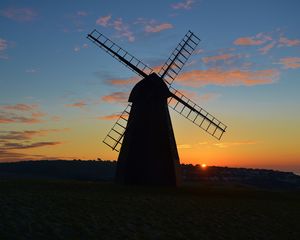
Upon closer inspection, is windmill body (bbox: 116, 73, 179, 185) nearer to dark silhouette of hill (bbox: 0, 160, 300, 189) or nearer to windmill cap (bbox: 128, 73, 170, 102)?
windmill cap (bbox: 128, 73, 170, 102)

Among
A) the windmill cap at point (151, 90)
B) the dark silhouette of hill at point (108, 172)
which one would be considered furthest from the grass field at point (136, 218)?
the dark silhouette of hill at point (108, 172)

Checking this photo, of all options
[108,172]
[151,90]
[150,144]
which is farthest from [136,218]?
[108,172]

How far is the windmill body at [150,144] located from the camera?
34.0 metres

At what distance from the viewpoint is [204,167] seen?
154500mm

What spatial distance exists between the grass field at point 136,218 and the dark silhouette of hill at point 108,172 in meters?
93.6

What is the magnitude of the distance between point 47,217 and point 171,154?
17.9 m

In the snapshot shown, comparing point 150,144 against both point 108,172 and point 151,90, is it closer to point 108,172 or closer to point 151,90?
point 151,90

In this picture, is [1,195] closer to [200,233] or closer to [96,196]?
[96,196]

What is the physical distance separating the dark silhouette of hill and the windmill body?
84088mm

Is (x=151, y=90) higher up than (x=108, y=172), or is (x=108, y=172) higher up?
(x=108, y=172)

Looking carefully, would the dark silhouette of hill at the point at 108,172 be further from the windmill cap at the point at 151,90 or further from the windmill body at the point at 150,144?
the windmill cap at the point at 151,90

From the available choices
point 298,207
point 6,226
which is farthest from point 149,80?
point 6,226

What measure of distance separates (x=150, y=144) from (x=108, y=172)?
101 m

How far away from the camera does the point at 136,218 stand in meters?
19.2
